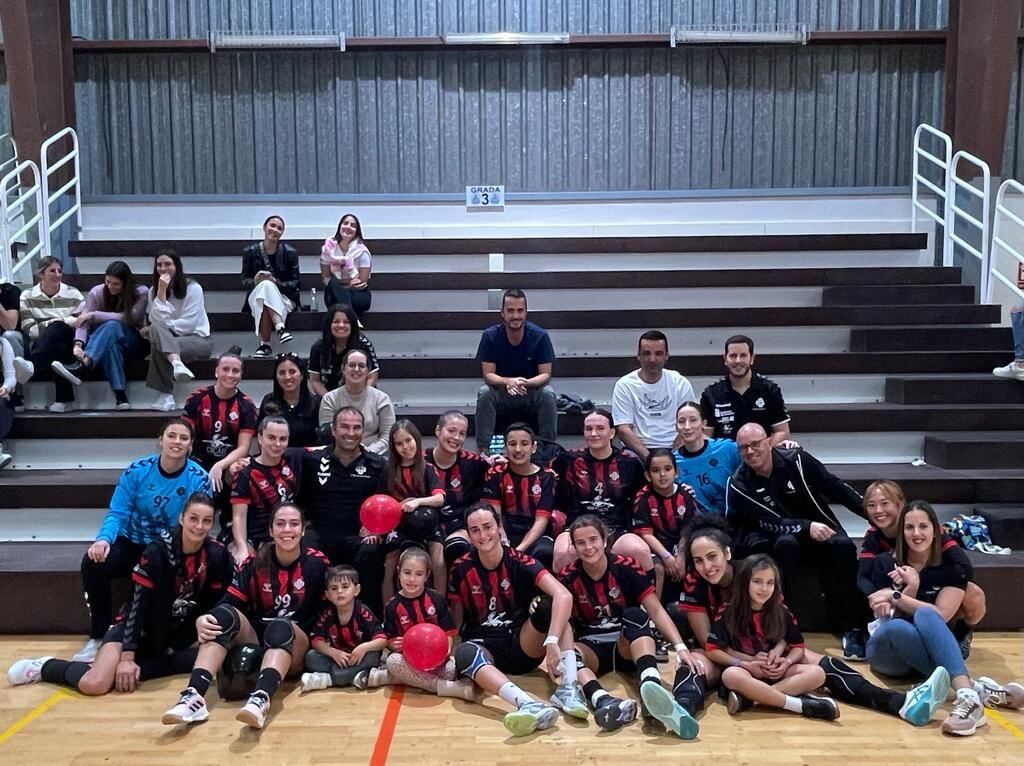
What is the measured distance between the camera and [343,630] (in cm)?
408

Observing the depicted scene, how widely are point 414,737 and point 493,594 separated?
31.9 inches

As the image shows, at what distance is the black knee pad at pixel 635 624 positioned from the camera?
393 cm

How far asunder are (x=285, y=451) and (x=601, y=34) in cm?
587

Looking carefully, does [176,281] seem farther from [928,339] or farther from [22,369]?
[928,339]

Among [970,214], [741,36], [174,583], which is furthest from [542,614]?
[741,36]

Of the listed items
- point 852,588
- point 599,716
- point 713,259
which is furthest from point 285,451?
point 713,259

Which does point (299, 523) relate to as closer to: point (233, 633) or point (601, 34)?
point (233, 633)

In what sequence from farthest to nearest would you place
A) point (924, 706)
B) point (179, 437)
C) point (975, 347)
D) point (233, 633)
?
point (975, 347) → point (179, 437) → point (233, 633) → point (924, 706)

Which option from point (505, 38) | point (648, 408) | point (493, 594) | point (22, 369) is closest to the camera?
point (493, 594)

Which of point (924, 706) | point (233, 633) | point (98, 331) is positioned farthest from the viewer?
point (98, 331)

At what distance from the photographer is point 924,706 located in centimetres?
353

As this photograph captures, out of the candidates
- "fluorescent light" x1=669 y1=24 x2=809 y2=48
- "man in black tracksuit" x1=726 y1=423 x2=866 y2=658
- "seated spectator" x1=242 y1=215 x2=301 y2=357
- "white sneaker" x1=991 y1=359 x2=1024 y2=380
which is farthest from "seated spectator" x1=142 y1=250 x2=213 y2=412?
"white sneaker" x1=991 y1=359 x2=1024 y2=380

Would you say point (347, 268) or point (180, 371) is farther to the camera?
point (347, 268)

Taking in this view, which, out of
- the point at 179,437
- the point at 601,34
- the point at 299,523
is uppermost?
the point at 601,34
